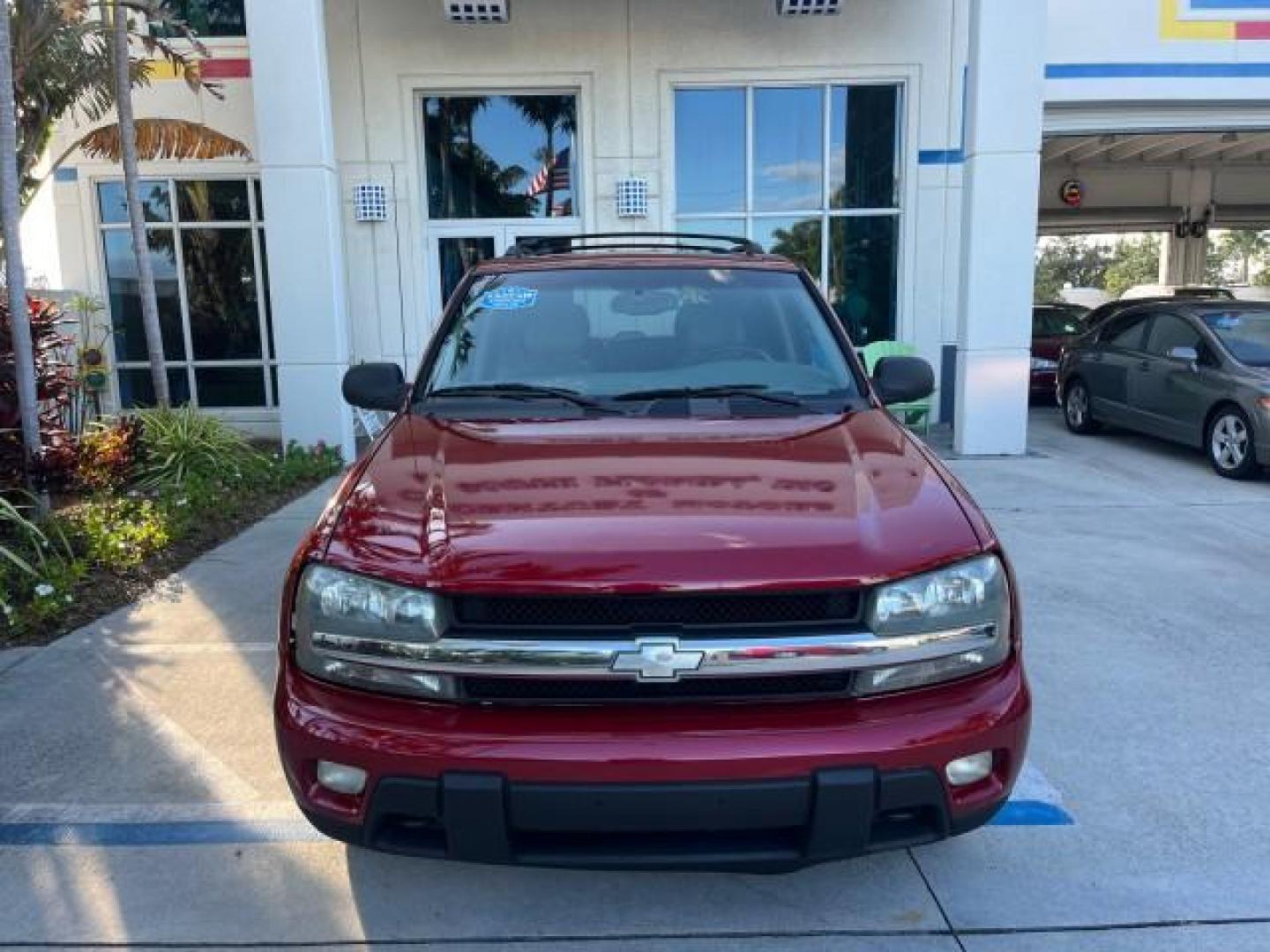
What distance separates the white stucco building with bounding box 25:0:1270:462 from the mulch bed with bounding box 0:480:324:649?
4.03 metres

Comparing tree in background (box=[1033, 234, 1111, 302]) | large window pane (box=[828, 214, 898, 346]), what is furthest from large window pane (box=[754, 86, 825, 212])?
tree in background (box=[1033, 234, 1111, 302])

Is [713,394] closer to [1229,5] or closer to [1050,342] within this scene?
[1229,5]

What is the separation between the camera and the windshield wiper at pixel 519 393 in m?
3.36

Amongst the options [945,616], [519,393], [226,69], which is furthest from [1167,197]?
[945,616]

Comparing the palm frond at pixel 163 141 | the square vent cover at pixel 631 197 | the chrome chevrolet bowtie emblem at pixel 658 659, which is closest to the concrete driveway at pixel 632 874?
the chrome chevrolet bowtie emblem at pixel 658 659

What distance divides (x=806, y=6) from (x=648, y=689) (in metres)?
10.6

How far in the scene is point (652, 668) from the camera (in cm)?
225

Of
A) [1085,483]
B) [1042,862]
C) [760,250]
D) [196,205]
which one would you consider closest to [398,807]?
[1042,862]

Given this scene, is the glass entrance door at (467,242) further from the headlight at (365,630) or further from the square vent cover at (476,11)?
the headlight at (365,630)

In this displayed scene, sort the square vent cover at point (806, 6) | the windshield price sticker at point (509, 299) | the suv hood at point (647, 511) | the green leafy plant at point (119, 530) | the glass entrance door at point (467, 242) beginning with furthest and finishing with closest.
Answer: the glass entrance door at point (467, 242) < the square vent cover at point (806, 6) < the green leafy plant at point (119, 530) < the windshield price sticker at point (509, 299) < the suv hood at point (647, 511)

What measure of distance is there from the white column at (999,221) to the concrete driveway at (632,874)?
511 cm

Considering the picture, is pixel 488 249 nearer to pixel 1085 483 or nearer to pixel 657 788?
pixel 1085 483

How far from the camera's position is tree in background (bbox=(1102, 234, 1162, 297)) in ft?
265

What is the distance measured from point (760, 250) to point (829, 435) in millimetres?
1935
